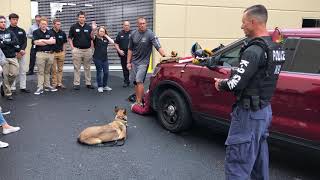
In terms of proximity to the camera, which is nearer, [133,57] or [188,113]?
[188,113]

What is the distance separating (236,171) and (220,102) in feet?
6.41

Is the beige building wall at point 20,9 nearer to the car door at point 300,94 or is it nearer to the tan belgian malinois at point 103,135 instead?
the tan belgian malinois at point 103,135

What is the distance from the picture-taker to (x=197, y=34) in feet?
45.2

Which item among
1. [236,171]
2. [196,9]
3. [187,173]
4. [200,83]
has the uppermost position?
[196,9]

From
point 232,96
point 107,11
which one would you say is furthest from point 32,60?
point 232,96

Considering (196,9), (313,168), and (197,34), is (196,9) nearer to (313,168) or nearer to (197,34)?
(197,34)

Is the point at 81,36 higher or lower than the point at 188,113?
higher

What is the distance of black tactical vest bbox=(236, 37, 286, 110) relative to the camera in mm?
3250

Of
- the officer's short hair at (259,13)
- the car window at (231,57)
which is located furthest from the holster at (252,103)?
the car window at (231,57)

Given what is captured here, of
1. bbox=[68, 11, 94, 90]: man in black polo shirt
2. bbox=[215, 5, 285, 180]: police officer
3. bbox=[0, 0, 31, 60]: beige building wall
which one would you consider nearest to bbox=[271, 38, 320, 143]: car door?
bbox=[215, 5, 285, 180]: police officer

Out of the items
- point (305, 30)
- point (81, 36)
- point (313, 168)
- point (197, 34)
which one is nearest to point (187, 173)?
point (313, 168)

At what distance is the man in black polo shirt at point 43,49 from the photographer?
932 centimetres

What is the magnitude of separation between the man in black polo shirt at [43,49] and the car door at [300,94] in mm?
6156

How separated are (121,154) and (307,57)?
101 inches
